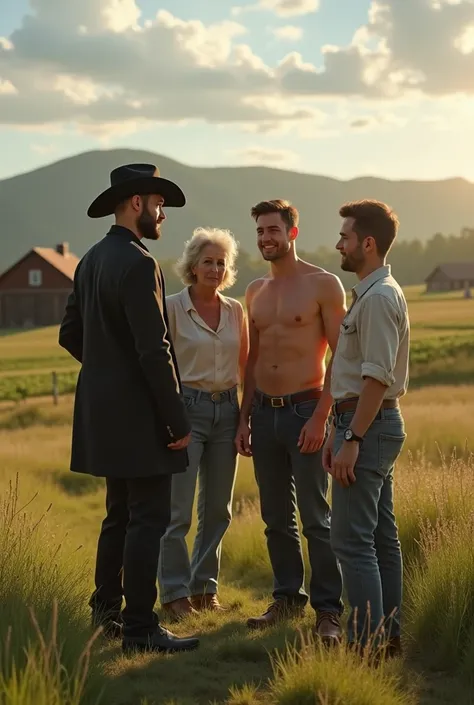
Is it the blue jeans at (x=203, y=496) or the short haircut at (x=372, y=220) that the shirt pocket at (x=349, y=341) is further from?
the blue jeans at (x=203, y=496)

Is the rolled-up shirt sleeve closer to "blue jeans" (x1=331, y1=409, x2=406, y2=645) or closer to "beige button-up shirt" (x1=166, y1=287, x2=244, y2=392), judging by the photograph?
"blue jeans" (x1=331, y1=409, x2=406, y2=645)

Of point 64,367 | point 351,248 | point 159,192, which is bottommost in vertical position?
point 64,367

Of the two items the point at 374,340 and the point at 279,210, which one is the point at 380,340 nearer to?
the point at 374,340

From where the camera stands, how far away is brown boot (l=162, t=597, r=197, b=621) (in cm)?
606

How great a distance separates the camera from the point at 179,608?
6086 mm

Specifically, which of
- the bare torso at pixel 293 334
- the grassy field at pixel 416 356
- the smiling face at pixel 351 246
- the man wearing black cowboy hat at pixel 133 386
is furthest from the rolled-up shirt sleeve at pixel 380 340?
the grassy field at pixel 416 356

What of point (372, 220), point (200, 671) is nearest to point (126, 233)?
point (372, 220)

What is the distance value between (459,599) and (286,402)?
140 cm

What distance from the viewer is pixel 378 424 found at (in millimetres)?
4688

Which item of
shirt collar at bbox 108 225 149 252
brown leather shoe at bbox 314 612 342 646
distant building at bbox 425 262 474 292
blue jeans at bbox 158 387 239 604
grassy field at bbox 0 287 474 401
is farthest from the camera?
distant building at bbox 425 262 474 292

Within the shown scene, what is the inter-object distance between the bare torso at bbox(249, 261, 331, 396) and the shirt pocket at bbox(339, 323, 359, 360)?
0.94 metres

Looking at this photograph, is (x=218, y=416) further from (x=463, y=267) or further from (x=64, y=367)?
(x=463, y=267)

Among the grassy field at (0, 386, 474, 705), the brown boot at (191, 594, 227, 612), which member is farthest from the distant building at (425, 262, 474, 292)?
the brown boot at (191, 594, 227, 612)

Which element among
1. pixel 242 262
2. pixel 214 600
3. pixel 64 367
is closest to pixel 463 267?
pixel 242 262
